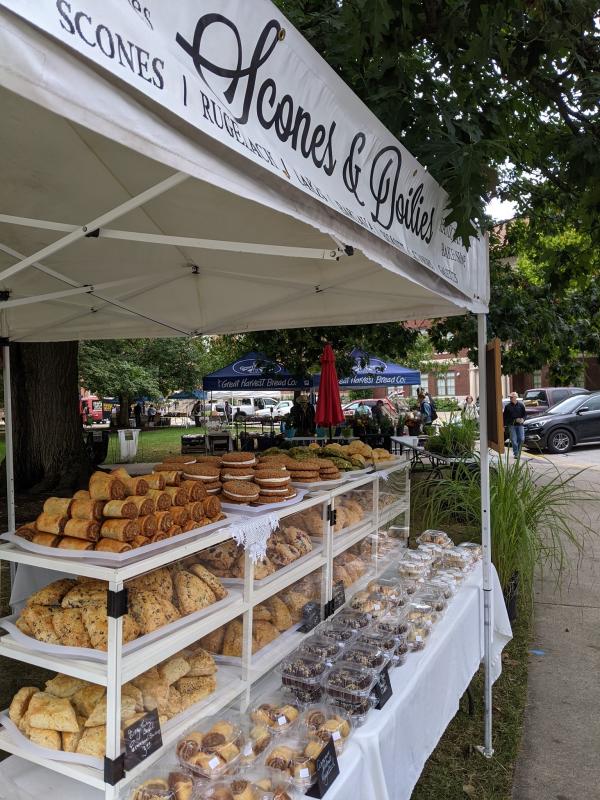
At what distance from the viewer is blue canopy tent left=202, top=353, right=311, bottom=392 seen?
12.7 meters

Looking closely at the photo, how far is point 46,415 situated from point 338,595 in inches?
A: 286

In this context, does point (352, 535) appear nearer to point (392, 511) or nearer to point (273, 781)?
point (392, 511)

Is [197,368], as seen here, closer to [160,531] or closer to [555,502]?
[555,502]

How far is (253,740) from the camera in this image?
6.48ft

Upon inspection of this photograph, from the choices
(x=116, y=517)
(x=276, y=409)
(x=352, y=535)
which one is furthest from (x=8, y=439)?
(x=276, y=409)

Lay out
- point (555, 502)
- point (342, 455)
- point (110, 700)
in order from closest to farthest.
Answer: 1. point (110, 700)
2. point (342, 455)
3. point (555, 502)

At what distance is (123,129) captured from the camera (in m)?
0.97

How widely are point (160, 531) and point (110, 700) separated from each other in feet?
1.82

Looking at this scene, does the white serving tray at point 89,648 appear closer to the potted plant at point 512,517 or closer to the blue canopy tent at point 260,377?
the potted plant at point 512,517

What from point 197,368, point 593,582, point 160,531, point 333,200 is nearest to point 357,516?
point 160,531

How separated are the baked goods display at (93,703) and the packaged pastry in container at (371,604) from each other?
112 cm

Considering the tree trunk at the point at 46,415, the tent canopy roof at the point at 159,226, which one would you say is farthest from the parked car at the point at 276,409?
the tent canopy roof at the point at 159,226

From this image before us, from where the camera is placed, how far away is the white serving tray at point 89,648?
1793 mm

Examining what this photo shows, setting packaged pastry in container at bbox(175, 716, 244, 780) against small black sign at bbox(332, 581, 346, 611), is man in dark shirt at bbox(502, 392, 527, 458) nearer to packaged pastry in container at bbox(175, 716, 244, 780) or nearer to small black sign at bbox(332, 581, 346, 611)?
small black sign at bbox(332, 581, 346, 611)
